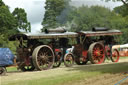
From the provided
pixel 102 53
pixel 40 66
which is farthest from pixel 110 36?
pixel 40 66

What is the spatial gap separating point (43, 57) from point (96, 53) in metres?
5.48

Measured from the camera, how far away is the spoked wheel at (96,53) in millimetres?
20500

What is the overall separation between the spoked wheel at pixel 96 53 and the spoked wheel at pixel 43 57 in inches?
157

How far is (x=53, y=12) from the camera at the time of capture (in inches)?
2938

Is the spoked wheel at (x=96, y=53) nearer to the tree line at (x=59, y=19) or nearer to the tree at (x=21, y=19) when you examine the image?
the tree line at (x=59, y=19)

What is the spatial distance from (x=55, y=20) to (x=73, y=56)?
52.5 m

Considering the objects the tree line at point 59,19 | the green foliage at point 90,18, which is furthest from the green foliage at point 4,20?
the green foliage at point 90,18

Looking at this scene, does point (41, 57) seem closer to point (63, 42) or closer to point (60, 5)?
point (63, 42)

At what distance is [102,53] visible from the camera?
21828 millimetres

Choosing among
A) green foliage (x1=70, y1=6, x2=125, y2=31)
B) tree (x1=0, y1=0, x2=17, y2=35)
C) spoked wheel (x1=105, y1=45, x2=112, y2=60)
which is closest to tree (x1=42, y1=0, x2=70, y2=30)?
green foliage (x1=70, y1=6, x2=125, y2=31)

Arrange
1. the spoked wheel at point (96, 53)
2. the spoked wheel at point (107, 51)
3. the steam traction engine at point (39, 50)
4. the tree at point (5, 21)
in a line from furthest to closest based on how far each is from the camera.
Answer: the tree at point (5, 21)
the spoked wheel at point (107, 51)
the spoked wheel at point (96, 53)
the steam traction engine at point (39, 50)

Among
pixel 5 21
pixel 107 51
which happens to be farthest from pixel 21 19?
pixel 107 51

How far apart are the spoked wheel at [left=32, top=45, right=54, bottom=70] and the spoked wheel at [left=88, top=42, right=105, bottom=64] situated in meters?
4.00

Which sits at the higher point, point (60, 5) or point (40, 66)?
point (60, 5)
